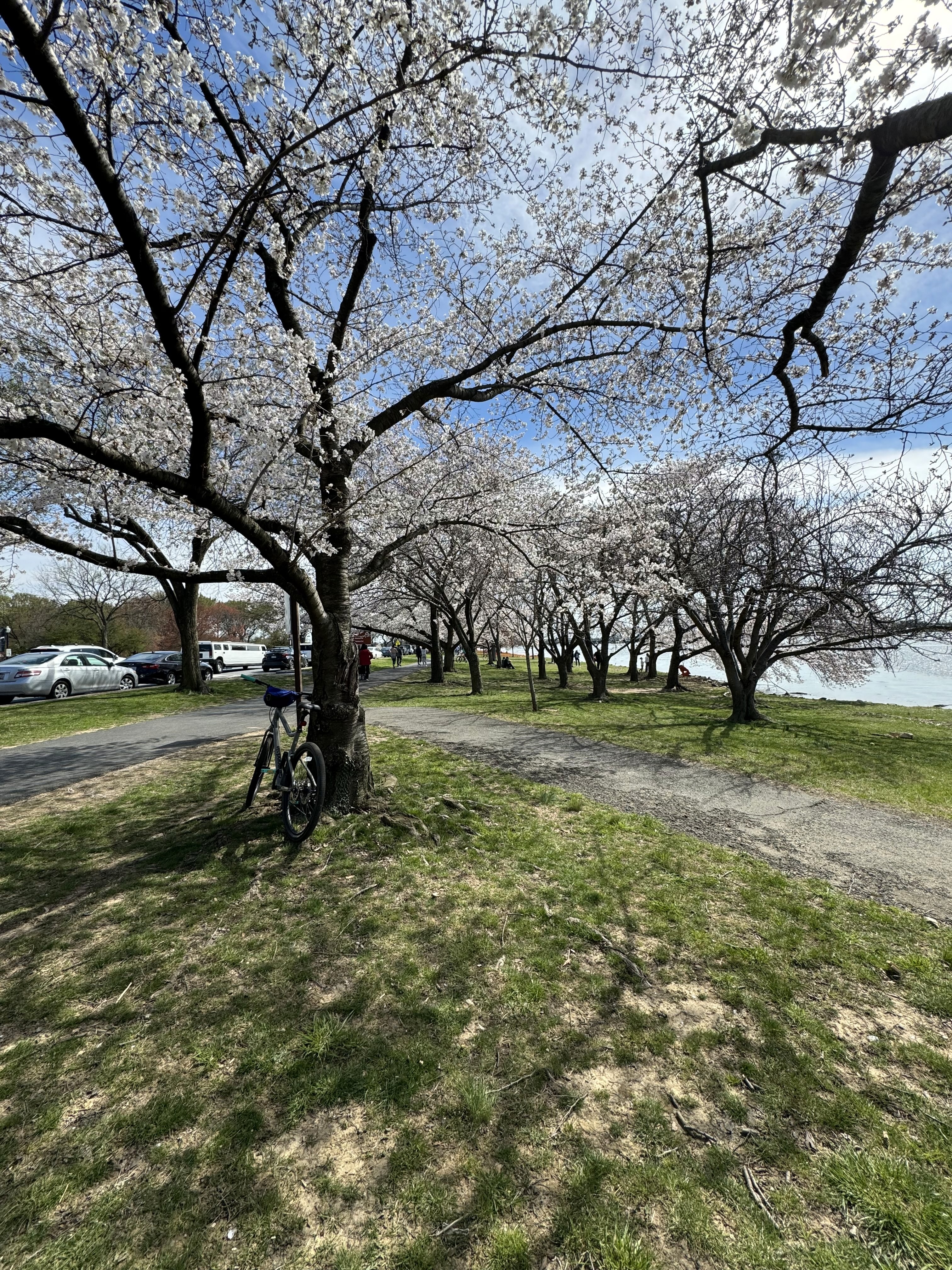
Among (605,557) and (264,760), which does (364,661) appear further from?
(264,760)

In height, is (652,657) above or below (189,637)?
below

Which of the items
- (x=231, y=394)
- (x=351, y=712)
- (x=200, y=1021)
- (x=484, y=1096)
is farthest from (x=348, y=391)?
(x=484, y=1096)

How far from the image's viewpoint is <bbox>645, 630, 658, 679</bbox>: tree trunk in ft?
92.1

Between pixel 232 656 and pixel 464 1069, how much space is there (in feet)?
113

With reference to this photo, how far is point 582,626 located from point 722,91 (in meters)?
16.0

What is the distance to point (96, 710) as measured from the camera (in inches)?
527

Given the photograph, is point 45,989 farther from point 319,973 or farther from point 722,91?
point 722,91

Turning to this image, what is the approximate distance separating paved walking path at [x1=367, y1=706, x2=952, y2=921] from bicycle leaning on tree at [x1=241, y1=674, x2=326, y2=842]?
3539 mm

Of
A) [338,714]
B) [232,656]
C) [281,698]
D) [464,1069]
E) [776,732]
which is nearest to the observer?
[464,1069]

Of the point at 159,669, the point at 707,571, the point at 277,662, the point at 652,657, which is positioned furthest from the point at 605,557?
the point at 277,662

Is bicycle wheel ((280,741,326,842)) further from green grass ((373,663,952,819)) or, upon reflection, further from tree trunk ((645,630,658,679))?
tree trunk ((645,630,658,679))

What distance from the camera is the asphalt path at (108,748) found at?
284 inches

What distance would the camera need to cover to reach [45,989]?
9.86ft

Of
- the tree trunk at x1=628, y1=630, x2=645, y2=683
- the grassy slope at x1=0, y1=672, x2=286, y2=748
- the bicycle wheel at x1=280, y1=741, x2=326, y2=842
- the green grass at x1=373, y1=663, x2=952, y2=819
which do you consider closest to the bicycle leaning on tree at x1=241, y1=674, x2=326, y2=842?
the bicycle wheel at x1=280, y1=741, x2=326, y2=842
